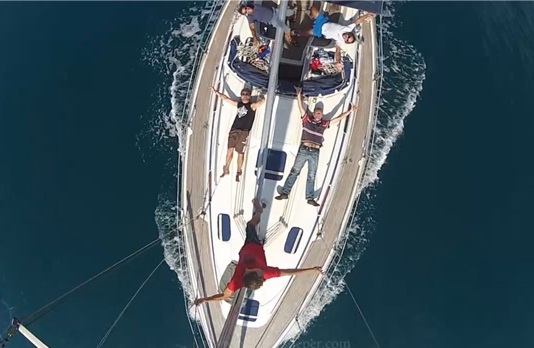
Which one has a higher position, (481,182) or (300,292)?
(481,182)

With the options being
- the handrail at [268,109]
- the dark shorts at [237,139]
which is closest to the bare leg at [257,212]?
the dark shorts at [237,139]

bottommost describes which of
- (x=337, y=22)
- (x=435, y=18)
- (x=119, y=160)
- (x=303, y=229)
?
(x=303, y=229)

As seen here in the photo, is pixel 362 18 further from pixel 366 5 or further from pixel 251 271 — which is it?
pixel 251 271

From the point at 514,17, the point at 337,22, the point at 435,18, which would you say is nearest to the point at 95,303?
the point at 337,22

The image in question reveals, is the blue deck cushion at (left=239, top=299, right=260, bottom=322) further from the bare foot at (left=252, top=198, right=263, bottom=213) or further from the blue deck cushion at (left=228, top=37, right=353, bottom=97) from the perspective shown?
the blue deck cushion at (left=228, top=37, right=353, bottom=97)

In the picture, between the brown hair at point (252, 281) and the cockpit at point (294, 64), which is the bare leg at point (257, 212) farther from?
the cockpit at point (294, 64)

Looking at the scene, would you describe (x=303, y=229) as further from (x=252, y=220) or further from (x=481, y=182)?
(x=481, y=182)
